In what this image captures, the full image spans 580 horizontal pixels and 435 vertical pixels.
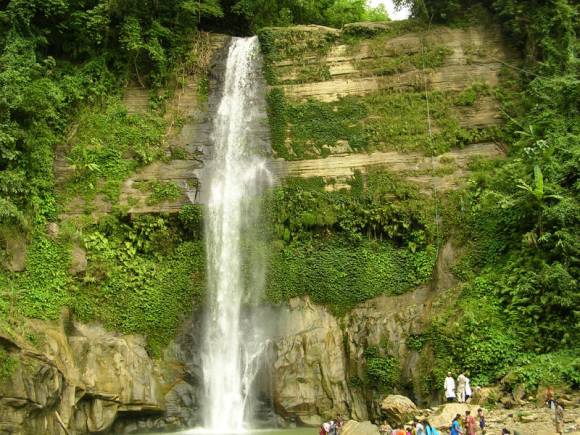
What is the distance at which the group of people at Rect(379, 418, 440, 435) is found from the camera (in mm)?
11625

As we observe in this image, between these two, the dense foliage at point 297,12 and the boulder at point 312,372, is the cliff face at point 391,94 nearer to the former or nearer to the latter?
the dense foliage at point 297,12

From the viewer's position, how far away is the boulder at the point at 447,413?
43.1 feet

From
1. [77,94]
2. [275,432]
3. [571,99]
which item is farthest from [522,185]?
[77,94]

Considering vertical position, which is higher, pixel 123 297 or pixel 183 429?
pixel 123 297

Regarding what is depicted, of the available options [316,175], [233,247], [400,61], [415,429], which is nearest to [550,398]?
[415,429]

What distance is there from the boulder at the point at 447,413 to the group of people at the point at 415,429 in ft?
1.35

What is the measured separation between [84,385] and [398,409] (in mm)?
8783

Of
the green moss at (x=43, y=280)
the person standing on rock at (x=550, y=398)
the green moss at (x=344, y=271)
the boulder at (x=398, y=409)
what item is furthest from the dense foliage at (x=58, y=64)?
Answer: the person standing on rock at (x=550, y=398)

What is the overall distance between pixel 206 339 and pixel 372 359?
532 centimetres

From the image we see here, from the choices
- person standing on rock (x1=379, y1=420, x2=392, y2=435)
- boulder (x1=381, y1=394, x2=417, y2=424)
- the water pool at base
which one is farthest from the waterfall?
person standing on rock (x1=379, y1=420, x2=392, y2=435)

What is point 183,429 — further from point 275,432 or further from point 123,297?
point 123,297

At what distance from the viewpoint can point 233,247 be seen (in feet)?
66.7

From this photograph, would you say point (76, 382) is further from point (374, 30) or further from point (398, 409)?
point (374, 30)

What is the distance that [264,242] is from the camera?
20.4 metres
